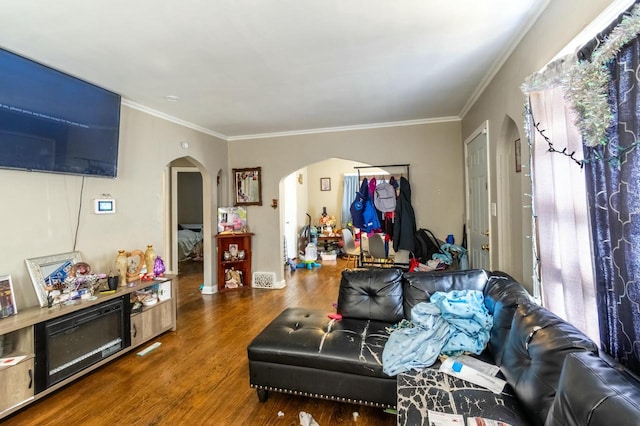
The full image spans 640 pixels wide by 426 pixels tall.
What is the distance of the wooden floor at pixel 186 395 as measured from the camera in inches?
73.9

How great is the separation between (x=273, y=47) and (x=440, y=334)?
2.27 meters

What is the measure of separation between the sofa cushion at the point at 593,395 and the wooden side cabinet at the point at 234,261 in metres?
4.23

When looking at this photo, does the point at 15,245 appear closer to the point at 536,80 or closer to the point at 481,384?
the point at 481,384

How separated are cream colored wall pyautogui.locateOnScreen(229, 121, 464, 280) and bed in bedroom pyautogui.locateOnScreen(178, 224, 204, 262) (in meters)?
2.87

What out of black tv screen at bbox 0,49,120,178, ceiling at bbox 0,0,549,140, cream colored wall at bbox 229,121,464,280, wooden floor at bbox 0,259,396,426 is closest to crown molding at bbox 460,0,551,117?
ceiling at bbox 0,0,549,140

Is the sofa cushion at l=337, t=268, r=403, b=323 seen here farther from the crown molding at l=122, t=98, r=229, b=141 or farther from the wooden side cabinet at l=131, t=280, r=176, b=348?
the crown molding at l=122, t=98, r=229, b=141

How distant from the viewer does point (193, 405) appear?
78.9 inches

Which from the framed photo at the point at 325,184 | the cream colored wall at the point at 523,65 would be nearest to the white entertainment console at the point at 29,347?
the cream colored wall at the point at 523,65

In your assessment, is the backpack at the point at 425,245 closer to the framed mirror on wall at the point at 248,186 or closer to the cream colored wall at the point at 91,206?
the framed mirror on wall at the point at 248,186

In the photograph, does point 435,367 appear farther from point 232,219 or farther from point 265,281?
point 232,219

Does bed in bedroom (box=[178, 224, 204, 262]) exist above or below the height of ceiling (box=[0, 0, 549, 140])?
below

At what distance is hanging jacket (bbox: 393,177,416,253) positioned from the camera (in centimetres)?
409

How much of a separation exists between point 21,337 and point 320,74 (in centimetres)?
299

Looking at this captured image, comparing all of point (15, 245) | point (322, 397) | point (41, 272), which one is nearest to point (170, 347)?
point (41, 272)
